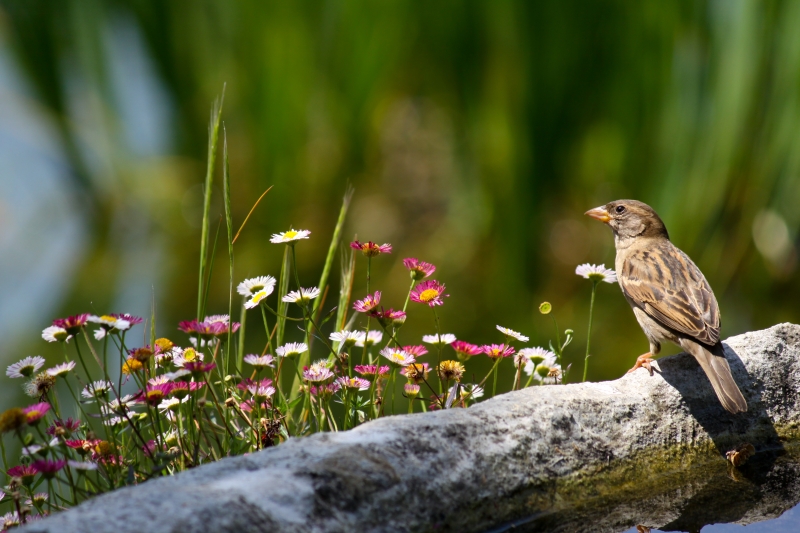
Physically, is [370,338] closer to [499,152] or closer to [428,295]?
[428,295]

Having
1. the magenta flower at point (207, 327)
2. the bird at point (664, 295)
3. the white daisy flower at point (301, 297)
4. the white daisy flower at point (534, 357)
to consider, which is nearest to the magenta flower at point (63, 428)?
the magenta flower at point (207, 327)

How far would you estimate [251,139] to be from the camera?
549cm

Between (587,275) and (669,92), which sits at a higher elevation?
(669,92)

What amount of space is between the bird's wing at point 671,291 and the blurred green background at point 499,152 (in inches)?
54.1

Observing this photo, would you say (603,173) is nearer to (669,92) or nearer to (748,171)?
(669,92)

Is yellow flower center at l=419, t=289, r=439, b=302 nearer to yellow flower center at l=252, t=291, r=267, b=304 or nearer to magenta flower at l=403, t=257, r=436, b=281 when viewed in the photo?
magenta flower at l=403, t=257, r=436, b=281

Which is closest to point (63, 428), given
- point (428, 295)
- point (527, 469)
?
point (428, 295)

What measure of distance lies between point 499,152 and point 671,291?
2294 mm

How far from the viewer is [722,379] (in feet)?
7.06

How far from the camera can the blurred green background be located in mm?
4812

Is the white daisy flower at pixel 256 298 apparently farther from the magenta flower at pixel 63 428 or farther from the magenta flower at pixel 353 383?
the magenta flower at pixel 63 428

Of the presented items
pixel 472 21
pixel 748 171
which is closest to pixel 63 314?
pixel 472 21

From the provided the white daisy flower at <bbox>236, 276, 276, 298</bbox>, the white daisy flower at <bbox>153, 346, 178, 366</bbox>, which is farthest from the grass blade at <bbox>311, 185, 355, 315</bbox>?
the white daisy flower at <bbox>153, 346, 178, 366</bbox>

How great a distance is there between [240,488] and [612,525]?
94 cm
